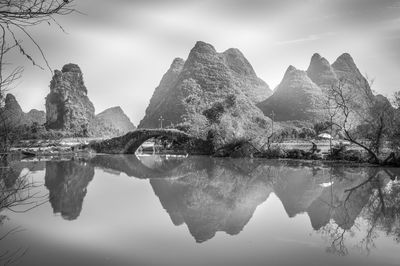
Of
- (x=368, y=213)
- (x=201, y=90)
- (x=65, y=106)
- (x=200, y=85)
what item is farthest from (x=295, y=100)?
(x=368, y=213)

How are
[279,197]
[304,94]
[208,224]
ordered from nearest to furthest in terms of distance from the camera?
[208,224]
[279,197]
[304,94]

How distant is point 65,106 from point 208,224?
459 feet

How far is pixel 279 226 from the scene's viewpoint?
935 cm

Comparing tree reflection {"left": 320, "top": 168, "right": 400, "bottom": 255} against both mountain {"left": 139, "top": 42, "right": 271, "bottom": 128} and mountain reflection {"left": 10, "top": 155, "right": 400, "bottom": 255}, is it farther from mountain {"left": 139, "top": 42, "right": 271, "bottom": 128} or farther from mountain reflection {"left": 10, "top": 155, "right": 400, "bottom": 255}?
mountain {"left": 139, "top": 42, "right": 271, "bottom": 128}

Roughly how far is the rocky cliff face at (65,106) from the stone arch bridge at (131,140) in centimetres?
8623

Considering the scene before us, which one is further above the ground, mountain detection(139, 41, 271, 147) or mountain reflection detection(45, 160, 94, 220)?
mountain detection(139, 41, 271, 147)

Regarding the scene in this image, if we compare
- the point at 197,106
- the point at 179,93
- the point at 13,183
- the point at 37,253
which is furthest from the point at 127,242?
the point at 179,93

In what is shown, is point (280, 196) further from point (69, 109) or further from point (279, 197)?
point (69, 109)

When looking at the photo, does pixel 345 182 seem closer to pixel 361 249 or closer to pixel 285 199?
pixel 285 199

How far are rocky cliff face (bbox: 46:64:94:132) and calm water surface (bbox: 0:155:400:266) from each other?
125565 mm

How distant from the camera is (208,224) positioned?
965 centimetres

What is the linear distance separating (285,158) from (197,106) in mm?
82737

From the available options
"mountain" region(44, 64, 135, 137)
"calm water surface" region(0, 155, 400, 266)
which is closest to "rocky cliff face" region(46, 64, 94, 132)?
"mountain" region(44, 64, 135, 137)

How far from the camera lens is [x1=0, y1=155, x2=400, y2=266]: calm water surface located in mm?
6898
